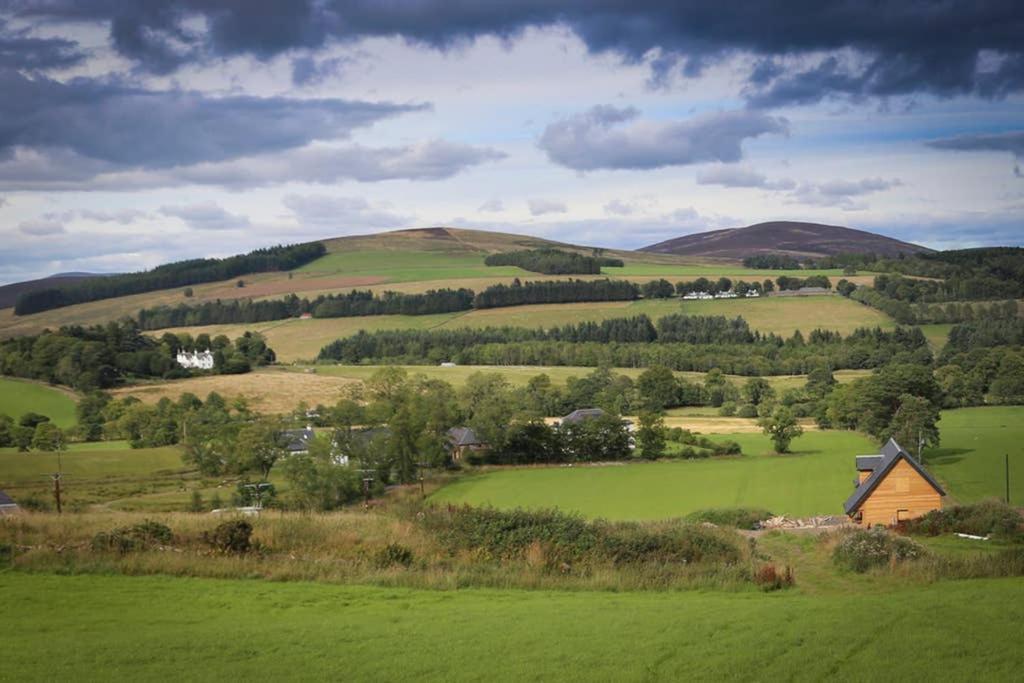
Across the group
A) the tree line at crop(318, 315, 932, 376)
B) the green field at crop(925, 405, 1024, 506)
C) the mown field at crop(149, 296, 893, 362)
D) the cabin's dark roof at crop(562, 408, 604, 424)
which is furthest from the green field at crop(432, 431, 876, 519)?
the mown field at crop(149, 296, 893, 362)

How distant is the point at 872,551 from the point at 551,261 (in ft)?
457

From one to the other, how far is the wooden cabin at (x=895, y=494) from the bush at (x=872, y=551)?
15.7m

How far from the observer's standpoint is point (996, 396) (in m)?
75.7

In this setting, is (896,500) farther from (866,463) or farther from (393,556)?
(393,556)

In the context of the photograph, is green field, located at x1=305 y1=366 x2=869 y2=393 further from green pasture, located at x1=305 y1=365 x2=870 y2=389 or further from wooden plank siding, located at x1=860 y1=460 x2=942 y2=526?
wooden plank siding, located at x1=860 y1=460 x2=942 y2=526

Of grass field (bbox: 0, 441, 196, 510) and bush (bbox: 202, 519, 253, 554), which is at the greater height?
bush (bbox: 202, 519, 253, 554)

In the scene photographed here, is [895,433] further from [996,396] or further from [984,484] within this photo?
[996,396]

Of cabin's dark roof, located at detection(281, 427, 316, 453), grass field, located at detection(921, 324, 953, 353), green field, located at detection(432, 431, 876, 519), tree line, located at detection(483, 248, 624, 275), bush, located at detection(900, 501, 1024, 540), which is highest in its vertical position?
tree line, located at detection(483, 248, 624, 275)

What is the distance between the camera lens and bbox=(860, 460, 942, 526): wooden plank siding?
114ft

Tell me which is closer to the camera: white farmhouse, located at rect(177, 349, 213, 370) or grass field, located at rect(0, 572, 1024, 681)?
grass field, located at rect(0, 572, 1024, 681)

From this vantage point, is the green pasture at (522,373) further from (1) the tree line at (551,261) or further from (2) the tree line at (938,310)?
(1) the tree line at (551,261)

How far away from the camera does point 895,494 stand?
34969 millimetres

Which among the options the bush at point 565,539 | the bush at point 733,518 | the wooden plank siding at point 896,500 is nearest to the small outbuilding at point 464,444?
the bush at point 733,518

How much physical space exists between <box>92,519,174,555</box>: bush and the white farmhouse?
8918 cm
